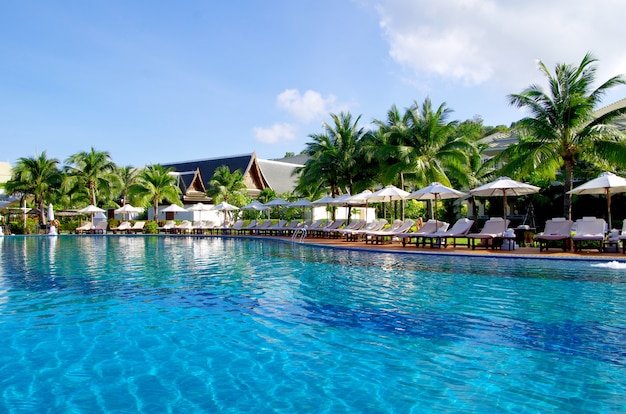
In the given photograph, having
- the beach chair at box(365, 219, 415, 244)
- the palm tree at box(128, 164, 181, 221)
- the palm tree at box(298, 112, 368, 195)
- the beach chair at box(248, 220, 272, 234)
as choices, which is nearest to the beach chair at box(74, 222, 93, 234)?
the palm tree at box(128, 164, 181, 221)

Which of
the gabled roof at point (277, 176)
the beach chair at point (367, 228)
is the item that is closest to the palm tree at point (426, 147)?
the beach chair at point (367, 228)

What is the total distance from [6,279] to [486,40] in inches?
517

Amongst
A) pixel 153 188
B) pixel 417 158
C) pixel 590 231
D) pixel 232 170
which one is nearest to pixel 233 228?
pixel 153 188

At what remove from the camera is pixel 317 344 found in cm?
538

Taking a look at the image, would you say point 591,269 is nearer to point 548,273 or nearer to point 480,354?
point 548,273

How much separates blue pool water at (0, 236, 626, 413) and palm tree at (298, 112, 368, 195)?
15.3 meters

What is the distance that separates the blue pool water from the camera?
13.0 ft

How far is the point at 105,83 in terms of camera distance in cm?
1786

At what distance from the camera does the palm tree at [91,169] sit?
110 feet

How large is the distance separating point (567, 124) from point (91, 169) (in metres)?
29.4

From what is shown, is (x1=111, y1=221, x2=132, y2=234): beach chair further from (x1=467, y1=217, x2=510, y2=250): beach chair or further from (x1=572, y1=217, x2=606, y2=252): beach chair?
(x1=572, y1=217, x2=606, y2=252): beach chair

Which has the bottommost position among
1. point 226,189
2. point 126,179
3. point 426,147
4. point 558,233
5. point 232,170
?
point 558,233

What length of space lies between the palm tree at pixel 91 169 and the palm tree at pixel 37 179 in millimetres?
1076

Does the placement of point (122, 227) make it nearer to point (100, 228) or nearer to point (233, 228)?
point (100, 228)
